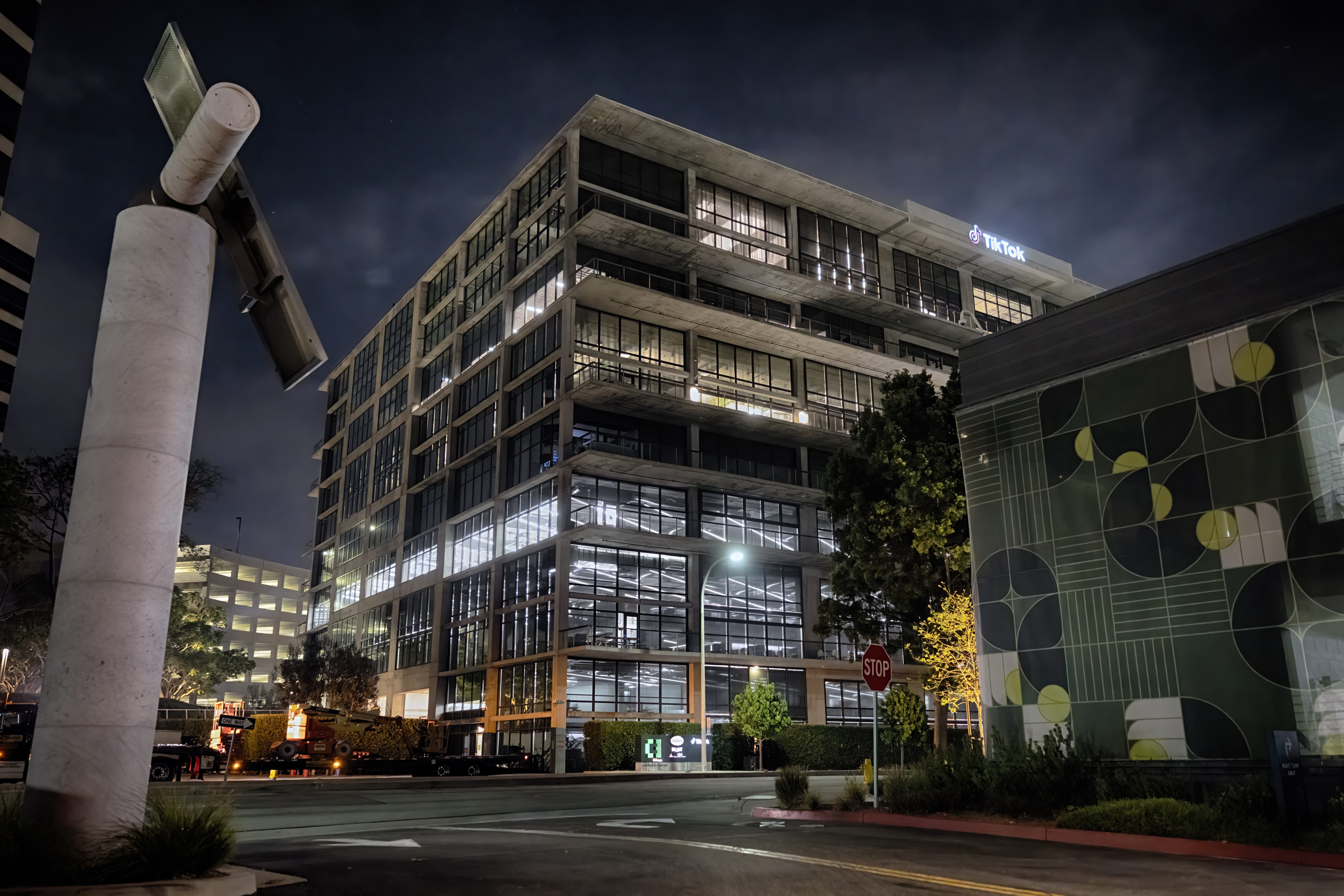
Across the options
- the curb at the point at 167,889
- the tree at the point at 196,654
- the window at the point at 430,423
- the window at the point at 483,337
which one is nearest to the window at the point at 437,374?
the window at the point at 430,423

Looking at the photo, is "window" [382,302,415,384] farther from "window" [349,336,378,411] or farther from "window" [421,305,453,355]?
"window" [349,336,378,411]

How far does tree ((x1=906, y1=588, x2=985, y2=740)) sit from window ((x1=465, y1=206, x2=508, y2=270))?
44177mm

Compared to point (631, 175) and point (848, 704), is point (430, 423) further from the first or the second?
point (848, 704)

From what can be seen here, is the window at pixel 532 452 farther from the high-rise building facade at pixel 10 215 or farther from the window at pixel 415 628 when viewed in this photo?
the high-rise building facade at pixel 10 215

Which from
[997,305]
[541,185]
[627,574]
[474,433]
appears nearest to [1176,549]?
[627,574]

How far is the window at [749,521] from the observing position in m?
57.3

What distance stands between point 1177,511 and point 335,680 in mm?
59993

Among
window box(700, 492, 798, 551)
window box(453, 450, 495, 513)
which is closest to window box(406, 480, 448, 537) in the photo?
window box(453, 450, 495, 513)

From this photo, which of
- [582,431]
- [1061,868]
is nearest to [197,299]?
[1061,868]

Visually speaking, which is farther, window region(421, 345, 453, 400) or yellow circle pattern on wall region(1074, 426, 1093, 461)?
window region(421, 345, 453, 400)

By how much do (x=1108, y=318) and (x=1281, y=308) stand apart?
344cm

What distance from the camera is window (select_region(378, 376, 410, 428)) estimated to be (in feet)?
252

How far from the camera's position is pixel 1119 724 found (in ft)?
58.1

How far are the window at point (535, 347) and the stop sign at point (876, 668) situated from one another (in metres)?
38.2
